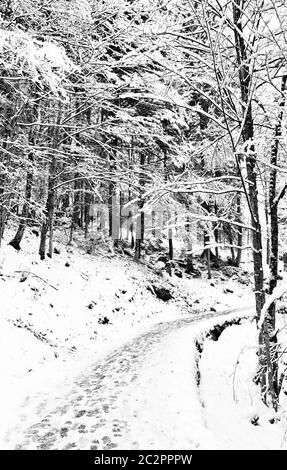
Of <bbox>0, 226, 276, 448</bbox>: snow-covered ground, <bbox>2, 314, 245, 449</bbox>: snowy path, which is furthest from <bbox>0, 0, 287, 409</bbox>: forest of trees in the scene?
<bbox>0, 226, 276, 448</bbox>: snow-covered ground

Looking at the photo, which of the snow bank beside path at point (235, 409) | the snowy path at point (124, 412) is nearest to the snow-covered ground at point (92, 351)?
the snowy path at point (124, 412)

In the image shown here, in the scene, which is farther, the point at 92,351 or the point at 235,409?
the point at 92,351

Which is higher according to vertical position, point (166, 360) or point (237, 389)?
point (166, 360)

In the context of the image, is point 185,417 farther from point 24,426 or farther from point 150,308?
point 150,308

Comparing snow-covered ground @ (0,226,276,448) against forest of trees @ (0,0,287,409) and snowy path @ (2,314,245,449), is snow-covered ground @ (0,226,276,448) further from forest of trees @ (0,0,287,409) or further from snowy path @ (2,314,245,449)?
forest of trees @ (0,0,287,409)

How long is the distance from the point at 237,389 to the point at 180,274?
15679 millimetres

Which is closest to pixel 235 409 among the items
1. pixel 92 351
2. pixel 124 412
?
pixel 124 412

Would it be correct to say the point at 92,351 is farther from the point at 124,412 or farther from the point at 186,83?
the point at 186,83

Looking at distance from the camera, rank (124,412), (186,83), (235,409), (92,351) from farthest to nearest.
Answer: (92,351) → (235,409) → (124,412) → (186,83)

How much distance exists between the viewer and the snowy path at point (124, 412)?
5.09 meters

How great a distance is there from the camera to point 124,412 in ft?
20.1

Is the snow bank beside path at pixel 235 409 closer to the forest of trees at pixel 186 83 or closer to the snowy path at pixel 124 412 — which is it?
the forest of trees at pixel 186 83
